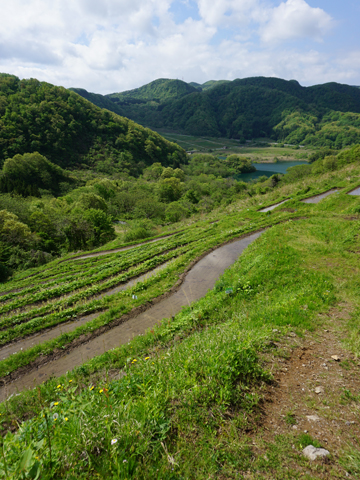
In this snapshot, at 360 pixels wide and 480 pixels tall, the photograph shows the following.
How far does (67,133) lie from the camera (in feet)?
323

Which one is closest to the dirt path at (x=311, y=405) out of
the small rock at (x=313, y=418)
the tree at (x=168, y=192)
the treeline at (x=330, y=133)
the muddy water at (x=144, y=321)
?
the small rock at (x=313, y=418)

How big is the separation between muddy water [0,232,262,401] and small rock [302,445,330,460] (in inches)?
246

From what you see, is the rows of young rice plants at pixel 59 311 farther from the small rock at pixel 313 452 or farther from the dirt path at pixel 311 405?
the small rock at pixel 313 452

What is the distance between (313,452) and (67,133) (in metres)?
120

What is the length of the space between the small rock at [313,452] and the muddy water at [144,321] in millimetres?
6245

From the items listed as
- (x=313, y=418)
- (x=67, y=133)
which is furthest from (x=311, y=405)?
(x=67, y=133)

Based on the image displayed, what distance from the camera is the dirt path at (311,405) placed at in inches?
119

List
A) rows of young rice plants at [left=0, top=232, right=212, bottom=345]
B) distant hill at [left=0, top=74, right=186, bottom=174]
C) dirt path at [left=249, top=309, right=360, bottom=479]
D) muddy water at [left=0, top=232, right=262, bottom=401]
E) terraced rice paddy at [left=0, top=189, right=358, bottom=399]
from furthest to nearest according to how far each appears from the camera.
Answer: distant hill at [left=0, top=74, right=186, bottom=174]
rows of young rice plants at [left=0, top=232, right=212, bottom=345]
terraced rice paddy at [left=0, top=189, right=358, bottom=399]
muddy water at [left=0, top=232, right=262, bottom=401]
dirt path at [left=249, top=309, right=360, bottom=479]

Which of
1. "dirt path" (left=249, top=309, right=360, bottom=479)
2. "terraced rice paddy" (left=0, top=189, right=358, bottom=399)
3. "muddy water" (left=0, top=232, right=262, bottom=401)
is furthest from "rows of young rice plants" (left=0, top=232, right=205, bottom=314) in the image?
"dirt path" (left=249, top=309, right=360, bottom=479)

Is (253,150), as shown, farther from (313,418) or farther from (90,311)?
(313,418)

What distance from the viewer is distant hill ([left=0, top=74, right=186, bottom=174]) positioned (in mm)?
87188

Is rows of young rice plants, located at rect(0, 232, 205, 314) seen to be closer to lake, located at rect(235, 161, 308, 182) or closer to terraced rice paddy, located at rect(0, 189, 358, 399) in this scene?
terraced rice paddy, located at rect(0, 189, 358, 399)

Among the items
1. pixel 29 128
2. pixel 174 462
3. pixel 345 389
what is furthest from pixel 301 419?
pixel 29 128

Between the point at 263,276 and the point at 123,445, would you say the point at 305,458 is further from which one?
the point at 263,276
